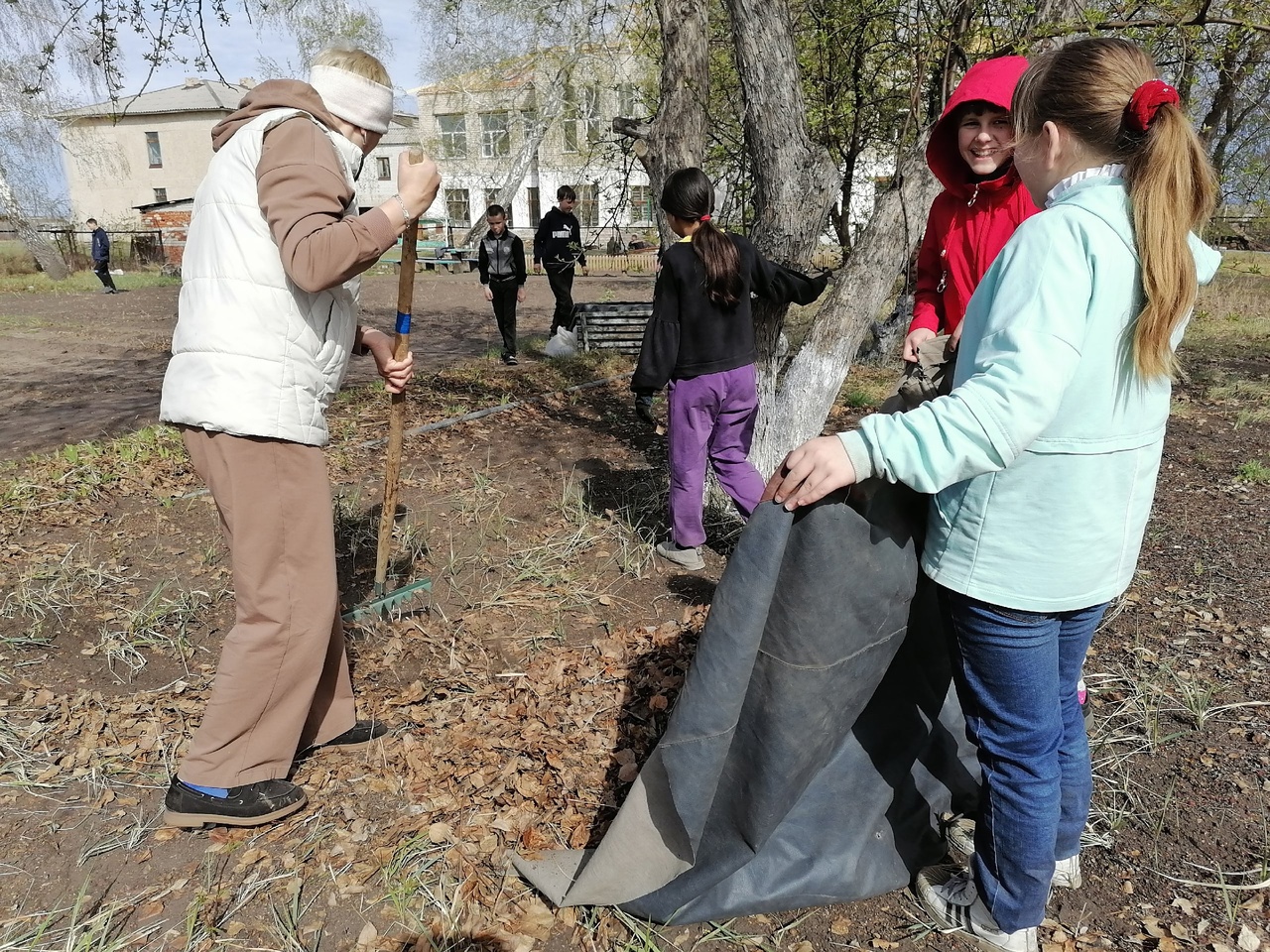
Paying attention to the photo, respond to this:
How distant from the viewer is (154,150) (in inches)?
2014

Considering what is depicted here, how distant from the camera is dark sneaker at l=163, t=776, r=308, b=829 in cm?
243

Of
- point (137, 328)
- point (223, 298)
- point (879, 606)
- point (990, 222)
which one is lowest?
point (137, 328)

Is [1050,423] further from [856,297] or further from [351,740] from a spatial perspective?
[856,297]

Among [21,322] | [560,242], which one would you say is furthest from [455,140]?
[560,242]

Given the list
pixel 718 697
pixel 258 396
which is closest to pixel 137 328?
pixel 258 396

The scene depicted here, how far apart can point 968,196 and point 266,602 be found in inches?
102

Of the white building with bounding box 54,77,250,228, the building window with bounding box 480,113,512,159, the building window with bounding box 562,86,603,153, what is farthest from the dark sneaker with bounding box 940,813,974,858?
the white building with bounding box 54,77,250,228

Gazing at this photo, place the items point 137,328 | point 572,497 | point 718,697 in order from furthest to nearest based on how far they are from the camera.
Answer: point 137,328 < point 572,497 < point 718,697

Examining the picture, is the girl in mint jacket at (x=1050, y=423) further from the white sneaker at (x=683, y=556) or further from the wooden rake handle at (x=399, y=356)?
the white sneaker at (x=683, y=556)

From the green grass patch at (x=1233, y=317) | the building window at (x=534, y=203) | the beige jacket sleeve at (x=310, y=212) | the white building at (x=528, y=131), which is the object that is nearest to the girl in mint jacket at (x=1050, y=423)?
the beige jacket sleeve at (x=310, y=212)

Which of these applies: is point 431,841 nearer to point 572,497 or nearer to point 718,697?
point 718,697

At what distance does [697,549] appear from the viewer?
4406mm

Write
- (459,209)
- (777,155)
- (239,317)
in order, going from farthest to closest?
(459,209), (777,155), (239,317)

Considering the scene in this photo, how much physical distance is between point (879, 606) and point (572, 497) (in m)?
3.30
